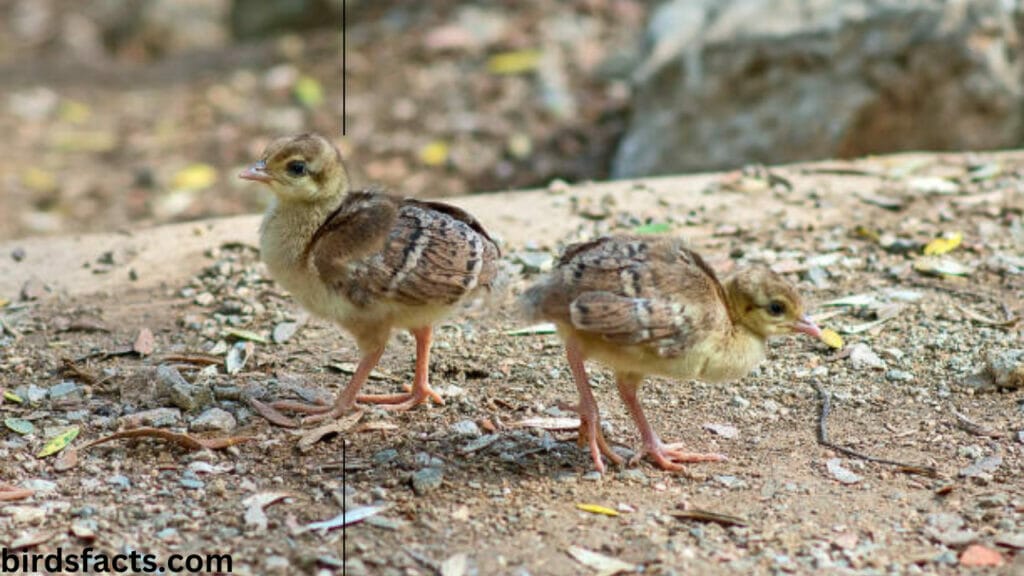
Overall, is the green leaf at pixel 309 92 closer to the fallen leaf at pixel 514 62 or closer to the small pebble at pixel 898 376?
the fallen leaf at pixel 514 62

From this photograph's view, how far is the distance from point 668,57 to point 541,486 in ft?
20.7

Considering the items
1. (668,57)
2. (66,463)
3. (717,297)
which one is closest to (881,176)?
(668,57)

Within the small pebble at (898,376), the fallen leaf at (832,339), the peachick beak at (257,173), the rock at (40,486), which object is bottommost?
the rock at (40,486)

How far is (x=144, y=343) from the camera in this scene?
638 centimetres

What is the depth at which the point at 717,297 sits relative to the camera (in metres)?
5.21

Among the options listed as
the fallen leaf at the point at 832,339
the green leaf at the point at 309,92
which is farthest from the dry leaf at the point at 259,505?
the green leaf at the point at 309,92

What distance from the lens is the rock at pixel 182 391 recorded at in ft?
18.5

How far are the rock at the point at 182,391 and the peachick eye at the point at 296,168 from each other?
3.43 ft

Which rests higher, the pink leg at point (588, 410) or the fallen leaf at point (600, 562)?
the pink leg at point (588, 410)

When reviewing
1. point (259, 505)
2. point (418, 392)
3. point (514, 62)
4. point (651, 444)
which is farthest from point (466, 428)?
point (514, 62)

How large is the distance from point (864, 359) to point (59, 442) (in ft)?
11.7

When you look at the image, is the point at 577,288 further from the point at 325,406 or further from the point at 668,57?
the point at 668,57

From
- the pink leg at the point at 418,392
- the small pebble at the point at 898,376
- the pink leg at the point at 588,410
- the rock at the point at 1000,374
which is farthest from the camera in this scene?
the small pebble at the point at 898,376

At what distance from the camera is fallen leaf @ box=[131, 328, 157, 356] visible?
248 inches
